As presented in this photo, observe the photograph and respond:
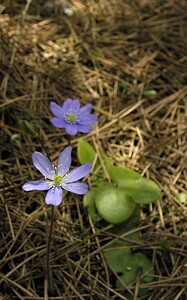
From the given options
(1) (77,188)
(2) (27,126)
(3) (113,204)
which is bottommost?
(3) (113,204)

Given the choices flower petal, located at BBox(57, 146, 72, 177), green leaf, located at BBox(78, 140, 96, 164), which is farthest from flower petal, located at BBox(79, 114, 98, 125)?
flower petal, located at BBox(57, 146, 72, 177)

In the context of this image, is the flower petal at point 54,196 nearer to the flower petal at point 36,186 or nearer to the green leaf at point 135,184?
the flower petal at point 36,186

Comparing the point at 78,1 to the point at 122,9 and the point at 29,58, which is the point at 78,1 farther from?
the point at 29,58

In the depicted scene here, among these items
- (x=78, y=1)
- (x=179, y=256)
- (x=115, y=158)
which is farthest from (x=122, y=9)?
(x=179, y=256)

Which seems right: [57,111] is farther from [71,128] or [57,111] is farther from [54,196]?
[54,196]

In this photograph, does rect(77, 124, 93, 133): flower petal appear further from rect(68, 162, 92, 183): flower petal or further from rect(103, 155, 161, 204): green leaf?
rect(68, 162, 92, 183): flower petal

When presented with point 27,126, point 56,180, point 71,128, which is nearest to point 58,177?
point 56,180

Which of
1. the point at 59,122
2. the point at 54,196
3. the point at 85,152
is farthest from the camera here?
the point at 85,152
